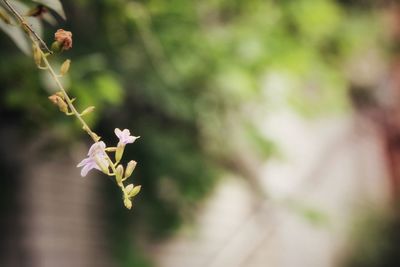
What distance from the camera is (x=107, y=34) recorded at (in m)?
2.23

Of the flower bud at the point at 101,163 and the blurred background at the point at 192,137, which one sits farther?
the blurred background at the point at 192,137

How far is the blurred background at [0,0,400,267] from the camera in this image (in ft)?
7.07

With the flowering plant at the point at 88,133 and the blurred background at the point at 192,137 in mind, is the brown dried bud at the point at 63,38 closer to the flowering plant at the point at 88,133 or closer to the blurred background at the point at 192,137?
the flowering plant at the point at 88,133

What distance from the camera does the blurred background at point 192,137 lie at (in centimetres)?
216

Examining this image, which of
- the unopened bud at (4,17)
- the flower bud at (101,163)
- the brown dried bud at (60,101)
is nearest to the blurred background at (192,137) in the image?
the unopened bud at (4,17)

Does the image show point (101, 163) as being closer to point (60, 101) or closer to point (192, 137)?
point (60, 101)

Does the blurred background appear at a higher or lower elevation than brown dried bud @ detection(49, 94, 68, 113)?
higher

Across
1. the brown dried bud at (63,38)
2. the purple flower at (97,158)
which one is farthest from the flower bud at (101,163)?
the brown dried bud at (63,38)

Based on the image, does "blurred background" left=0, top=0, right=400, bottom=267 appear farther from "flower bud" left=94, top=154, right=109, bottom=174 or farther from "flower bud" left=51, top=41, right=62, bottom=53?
"flower bud" left=94, top=154, right=109, bottom=174

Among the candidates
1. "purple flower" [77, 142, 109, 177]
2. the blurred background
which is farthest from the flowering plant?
the blurred background

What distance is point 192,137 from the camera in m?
2.96

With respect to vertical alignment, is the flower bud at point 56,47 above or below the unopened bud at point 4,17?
below

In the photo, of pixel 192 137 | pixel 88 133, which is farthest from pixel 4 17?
pixel 192 137

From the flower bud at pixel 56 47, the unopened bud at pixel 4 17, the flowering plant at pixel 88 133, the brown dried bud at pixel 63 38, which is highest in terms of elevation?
the unopened bud at pixel 4 17
